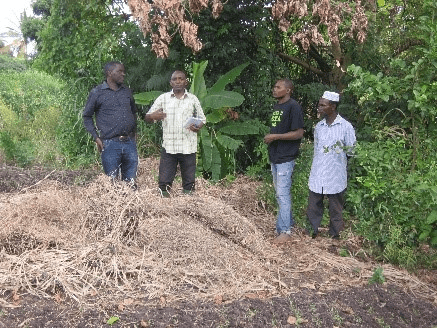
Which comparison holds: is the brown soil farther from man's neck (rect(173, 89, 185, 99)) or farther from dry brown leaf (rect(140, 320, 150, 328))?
man's neck (rect(173, 89, 185, 99))

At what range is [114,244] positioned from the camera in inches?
200

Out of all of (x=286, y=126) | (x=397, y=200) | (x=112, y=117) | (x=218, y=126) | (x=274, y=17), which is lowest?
(x=397, y=200)

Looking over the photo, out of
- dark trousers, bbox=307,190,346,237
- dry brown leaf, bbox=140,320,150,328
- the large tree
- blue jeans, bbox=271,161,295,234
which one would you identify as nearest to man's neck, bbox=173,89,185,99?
the large tree

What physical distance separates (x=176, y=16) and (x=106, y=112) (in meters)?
1.25

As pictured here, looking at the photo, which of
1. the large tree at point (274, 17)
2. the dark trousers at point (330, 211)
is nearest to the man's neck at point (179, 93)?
the large tree at point (274, 17)

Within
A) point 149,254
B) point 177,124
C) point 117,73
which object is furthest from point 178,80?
point 149,254

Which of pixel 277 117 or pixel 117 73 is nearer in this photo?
pixel 277 117

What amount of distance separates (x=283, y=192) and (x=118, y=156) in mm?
1796

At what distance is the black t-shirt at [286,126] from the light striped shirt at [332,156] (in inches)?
10.7

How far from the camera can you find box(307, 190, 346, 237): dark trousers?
6352mm

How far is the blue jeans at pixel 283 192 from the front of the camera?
242 inches

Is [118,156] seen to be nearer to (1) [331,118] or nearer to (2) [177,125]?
(2) [177,125]

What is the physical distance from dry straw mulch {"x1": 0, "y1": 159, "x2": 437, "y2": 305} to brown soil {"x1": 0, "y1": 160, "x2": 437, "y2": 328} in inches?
0.5

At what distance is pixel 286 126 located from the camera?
6086 millimetres
